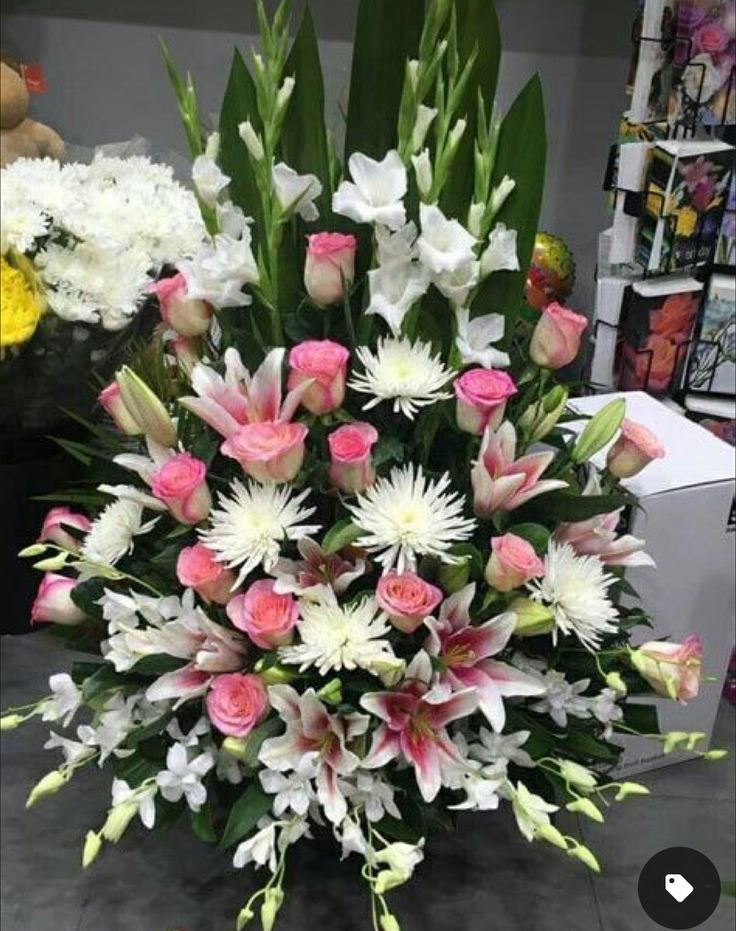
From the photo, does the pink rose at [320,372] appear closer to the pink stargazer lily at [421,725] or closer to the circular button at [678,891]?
the pink stargazer lily at [421,725]

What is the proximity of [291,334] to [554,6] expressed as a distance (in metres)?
0.40

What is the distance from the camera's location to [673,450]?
3.12 feet

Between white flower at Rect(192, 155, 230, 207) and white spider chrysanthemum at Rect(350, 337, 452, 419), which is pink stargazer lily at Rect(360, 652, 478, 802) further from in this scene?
white flower at Rect(192, 155, 230, 207)

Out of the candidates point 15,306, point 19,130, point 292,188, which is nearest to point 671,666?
point 292,188

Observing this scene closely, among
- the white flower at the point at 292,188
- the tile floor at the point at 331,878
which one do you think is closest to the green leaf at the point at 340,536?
the white flower at the point at 292,188

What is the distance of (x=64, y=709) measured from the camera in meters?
0.77

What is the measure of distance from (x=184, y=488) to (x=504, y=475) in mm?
213

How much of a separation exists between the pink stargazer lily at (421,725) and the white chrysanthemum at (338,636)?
0.03 m

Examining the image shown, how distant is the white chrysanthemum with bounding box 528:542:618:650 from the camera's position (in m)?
0.70

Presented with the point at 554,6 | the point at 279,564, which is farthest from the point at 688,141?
the point at 279,564

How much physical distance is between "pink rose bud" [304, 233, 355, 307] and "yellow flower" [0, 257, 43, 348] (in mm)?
204

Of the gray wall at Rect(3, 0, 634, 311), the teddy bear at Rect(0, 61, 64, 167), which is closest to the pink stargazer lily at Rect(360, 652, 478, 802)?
the gray wall at Rect(3, 0, 634, 311)

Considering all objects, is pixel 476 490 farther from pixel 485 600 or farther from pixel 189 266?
pixel 189 266

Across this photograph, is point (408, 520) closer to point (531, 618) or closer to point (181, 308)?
point (531, 618)
